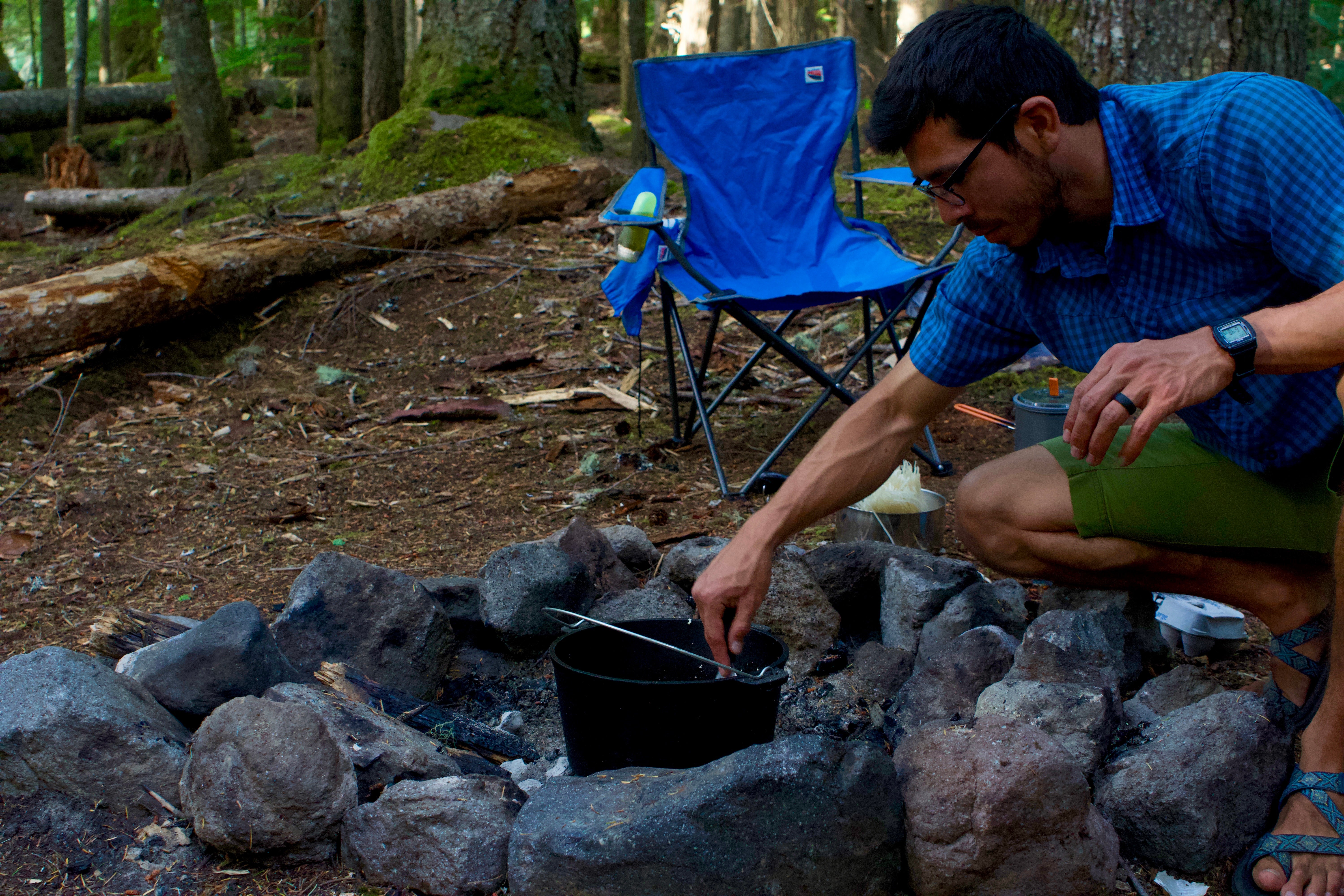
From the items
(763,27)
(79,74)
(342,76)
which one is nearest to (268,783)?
(342,76)

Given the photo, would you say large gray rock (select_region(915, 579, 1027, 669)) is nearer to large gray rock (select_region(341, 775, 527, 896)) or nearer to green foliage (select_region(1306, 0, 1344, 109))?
large gray rock (select_region(341, 775, 527, 896))

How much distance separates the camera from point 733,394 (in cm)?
540

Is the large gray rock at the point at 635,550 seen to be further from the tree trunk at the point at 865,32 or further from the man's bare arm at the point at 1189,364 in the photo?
the tree trunk at the point at 865,32

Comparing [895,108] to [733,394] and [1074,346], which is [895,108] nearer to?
[1074,346]

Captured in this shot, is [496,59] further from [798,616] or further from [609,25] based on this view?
[609,25]

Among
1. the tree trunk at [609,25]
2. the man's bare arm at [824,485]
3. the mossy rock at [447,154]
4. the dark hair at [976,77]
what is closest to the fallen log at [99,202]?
the mossy rock at [447,154]

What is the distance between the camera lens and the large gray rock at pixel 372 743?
2135 mm

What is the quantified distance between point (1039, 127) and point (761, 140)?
321cm

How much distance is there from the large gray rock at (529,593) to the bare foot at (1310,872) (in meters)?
1.65

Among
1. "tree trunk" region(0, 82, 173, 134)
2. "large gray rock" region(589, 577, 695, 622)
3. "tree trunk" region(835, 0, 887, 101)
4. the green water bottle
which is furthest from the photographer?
"tree trunk" region(0, 82, 173, 134)

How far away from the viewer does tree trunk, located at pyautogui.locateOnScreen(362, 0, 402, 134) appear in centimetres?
912

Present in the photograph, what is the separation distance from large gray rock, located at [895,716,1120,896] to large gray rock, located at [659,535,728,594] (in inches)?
46.2

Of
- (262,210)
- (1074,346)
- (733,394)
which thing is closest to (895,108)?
(1074,346)

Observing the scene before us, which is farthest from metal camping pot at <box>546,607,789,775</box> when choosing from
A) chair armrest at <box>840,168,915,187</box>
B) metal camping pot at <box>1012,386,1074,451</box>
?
chair armrest at <box>840,168,915,187</box>
